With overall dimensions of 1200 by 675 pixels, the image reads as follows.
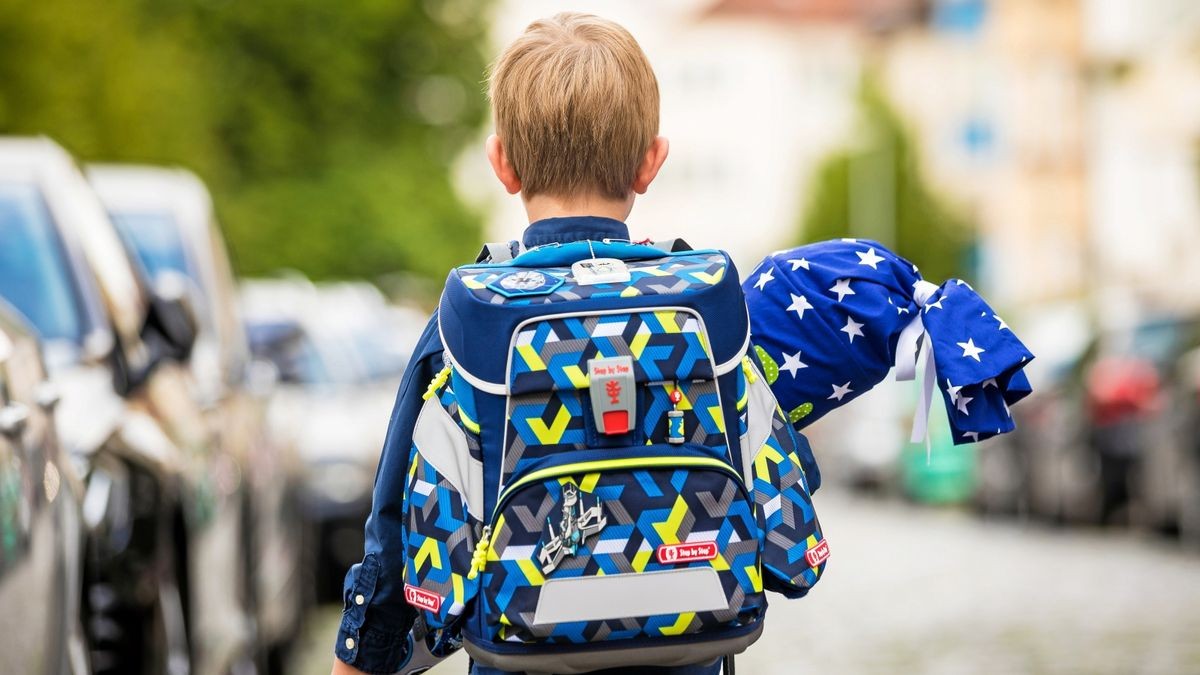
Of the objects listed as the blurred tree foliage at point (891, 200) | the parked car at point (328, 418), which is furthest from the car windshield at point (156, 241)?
the blurred tree foliage at point (891, 200)

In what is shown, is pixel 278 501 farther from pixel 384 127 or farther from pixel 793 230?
pixel 793 230

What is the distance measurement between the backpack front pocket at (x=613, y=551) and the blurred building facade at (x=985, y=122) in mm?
2666

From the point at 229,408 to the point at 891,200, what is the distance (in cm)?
5876

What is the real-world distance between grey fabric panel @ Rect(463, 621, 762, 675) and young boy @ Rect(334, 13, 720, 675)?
0.46 feet

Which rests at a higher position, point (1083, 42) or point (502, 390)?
point (502, 390)

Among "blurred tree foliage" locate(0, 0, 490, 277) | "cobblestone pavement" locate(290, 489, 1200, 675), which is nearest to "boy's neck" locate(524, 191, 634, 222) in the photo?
"cobblestone pavement" locate(290, 489, 1200, 675)

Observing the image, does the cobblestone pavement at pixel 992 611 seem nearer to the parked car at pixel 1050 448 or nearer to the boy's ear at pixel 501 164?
the parked car at pixel 1050 448

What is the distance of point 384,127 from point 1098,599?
32344 millimetres

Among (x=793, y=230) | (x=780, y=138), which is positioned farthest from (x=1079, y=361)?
(x=780, y=138)

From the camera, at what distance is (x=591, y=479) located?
9.56 feet

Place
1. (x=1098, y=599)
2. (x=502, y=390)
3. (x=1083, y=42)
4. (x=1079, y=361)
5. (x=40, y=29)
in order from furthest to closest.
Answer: (x=1083, y=42), (x=40, y=29), (x=1079, y=361), (x=1098, y=599), (x=502, y=390)

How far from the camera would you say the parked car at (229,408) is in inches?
307

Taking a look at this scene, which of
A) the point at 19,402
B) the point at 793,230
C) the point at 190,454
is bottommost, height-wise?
the point at 793,230

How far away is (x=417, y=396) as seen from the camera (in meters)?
3.17
